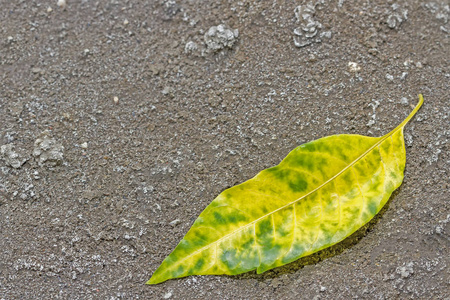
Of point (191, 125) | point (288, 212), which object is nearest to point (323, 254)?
point (288, 212)

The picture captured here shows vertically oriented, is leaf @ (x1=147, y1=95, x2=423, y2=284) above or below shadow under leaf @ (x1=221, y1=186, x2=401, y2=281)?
above

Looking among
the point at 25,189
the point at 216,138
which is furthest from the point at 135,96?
the point at 25,189

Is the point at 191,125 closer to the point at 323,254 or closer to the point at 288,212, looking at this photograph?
the point at 288,212

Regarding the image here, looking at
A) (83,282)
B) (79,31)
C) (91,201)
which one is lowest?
(83,282)

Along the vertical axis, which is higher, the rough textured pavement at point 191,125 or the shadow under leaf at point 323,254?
the rough textured pavement at point 191,125

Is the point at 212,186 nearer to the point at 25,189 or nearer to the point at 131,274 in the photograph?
the point at 131,274
